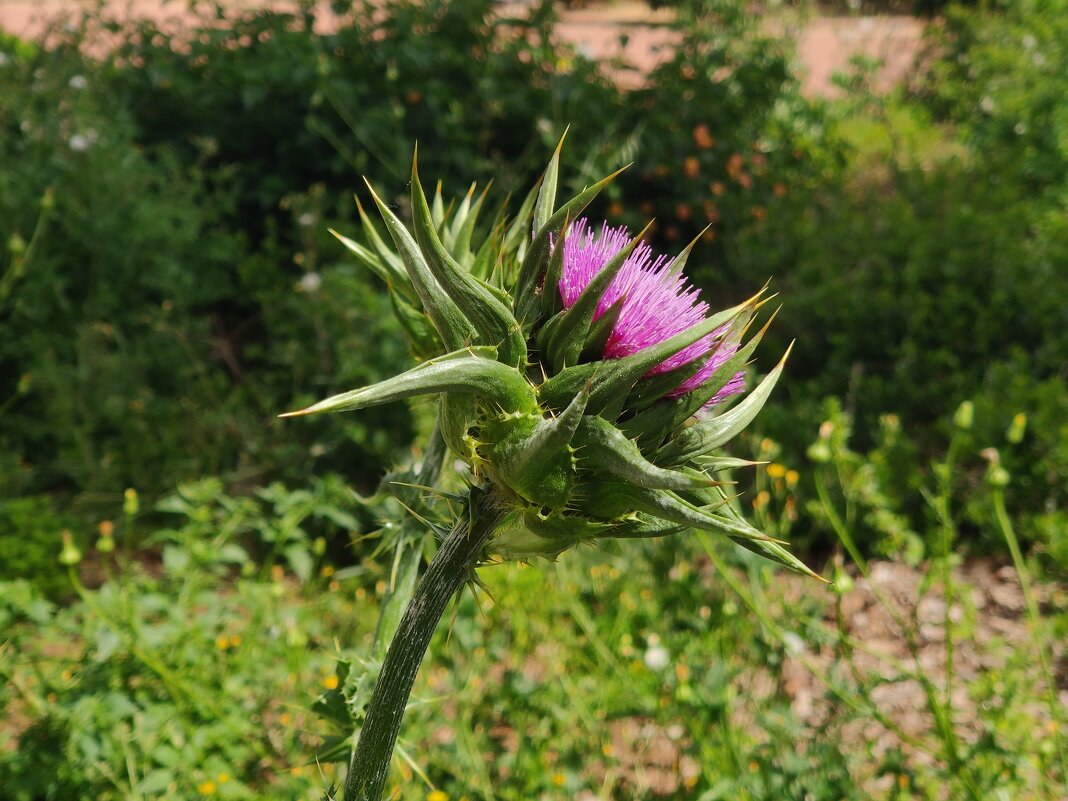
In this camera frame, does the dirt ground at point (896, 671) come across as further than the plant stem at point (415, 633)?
Yes

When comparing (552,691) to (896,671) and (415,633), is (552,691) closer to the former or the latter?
(896,671)

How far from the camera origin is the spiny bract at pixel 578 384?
3.13 feet

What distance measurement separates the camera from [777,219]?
469 centimetres

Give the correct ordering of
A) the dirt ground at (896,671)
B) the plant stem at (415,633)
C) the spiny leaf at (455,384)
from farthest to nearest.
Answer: the dirt ground at (896,671)
the plant stem at (415,633)
the spiny leaf at (455,384)

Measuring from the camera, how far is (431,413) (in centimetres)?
312

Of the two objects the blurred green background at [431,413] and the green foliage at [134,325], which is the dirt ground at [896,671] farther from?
the green foliage at [134,325]

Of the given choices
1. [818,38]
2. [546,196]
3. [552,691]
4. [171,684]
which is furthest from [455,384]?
[818,38]

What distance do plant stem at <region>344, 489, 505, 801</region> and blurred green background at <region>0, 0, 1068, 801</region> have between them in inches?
12.4

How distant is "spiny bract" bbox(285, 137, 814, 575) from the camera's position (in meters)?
0.95

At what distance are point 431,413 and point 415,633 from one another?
81.4 inches

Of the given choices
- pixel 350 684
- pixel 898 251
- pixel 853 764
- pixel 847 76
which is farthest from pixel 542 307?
pixel 847 76

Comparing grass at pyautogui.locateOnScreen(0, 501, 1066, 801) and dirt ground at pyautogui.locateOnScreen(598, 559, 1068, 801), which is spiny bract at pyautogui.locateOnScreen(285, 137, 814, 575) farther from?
dirt ground at pyautogui.locateOnScreen(598, 559, 1068, 801)

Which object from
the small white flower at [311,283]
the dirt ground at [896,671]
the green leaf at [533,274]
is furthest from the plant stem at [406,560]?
the small white flower at [311,283]

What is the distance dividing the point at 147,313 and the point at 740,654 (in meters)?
2.77
